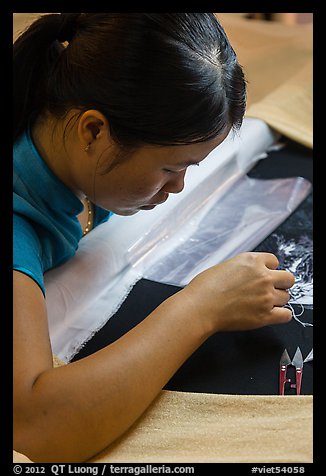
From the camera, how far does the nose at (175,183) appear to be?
0.83m

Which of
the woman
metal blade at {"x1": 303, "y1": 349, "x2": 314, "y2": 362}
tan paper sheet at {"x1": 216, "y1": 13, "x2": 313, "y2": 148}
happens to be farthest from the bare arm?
tan paper sheet at {"x1": 216, "y1": 13, "x2": 313, "y2": 148}

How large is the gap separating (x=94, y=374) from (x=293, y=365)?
10.0 inches

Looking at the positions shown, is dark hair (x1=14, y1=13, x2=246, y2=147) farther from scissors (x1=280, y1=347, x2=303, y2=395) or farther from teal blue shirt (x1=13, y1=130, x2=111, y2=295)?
scissors (x1=280, y1=347, x2=303, y2=395)

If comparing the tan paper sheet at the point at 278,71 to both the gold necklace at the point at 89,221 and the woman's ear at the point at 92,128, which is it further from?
the woman's ear at the point at 92,128

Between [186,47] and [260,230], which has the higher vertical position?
[186,47]

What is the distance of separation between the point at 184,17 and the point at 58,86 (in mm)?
163

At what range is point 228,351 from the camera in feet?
2.79

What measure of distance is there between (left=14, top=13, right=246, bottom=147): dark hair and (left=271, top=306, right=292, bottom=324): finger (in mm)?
229

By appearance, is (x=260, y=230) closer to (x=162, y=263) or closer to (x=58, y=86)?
(x=162, y=263)

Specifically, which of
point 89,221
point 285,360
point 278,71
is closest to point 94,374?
point 285,360

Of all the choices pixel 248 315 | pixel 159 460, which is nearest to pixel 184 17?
pixel 248 315

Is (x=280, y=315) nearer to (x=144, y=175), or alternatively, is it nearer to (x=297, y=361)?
(x=297, y=361)

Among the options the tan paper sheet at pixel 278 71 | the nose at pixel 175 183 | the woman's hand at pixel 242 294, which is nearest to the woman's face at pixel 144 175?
the nose at pixel 175 183

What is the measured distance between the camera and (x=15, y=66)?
33.6 inches
